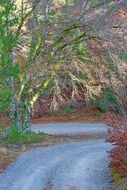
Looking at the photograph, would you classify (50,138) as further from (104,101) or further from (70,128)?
(104,101)

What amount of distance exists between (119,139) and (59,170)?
2503 millimetres

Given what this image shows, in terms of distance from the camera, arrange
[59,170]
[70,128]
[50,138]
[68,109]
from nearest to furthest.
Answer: [59,170] → [50,138] → [70,128] → [68,109]

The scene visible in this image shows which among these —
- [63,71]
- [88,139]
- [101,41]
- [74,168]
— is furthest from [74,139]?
[74,168]

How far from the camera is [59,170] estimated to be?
50.9 feet

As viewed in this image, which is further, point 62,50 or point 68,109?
point 68,109

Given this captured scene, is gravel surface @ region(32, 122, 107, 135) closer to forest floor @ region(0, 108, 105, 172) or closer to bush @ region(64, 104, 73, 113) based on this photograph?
forest floor @ region(0, 108, 105, 172)

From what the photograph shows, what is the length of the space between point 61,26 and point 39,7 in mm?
1621

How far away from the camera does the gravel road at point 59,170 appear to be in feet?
44.0

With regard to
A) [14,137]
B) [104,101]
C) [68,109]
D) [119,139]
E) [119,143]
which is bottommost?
[119,143]

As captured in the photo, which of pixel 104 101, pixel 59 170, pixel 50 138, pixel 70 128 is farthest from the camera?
pixel 104 101

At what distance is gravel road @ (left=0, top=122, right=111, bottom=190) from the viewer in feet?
44.0

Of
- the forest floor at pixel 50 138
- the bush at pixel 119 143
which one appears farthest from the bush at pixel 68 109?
the bush at pixel 119 143

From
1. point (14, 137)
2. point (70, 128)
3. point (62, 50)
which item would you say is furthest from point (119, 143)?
point (70, 128)

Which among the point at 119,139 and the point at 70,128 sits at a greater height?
the point at 70,128
